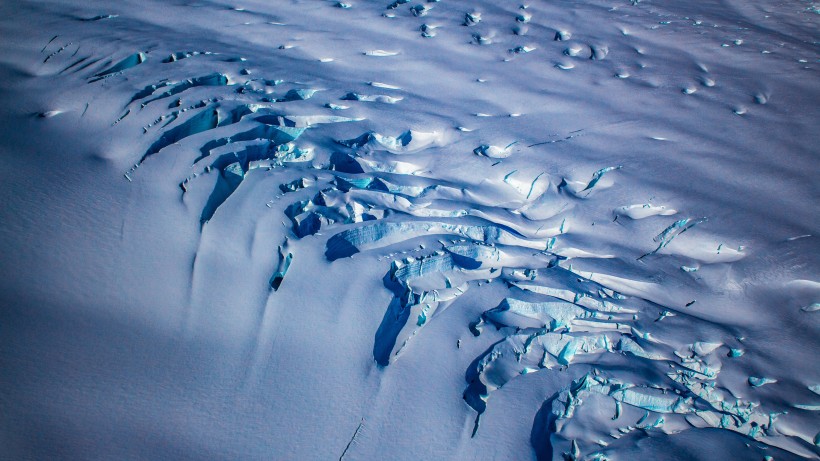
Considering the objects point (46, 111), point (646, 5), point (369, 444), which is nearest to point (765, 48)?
point (646, 5)

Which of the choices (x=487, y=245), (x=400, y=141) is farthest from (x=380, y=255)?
(x=400, y=141)

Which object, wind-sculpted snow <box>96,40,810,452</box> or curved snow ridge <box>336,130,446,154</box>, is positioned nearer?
wind-sculpted snow <box>96,40,810,452</box>

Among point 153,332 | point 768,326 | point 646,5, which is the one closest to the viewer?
point 153,332

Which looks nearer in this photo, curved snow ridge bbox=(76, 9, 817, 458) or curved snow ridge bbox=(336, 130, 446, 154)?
curved snow ridge bbox=(76, 9, 817, 458)

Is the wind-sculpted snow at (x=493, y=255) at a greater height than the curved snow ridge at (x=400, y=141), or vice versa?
the curved snow ridge at (x=400, y=141)

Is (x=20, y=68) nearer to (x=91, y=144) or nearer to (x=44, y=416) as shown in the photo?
(x=91, y=144)

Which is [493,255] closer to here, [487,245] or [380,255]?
[487,245]

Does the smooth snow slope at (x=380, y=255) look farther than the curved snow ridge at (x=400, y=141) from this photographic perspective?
No

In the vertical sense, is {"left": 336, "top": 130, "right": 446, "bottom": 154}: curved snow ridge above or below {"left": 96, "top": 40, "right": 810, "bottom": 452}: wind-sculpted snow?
above
